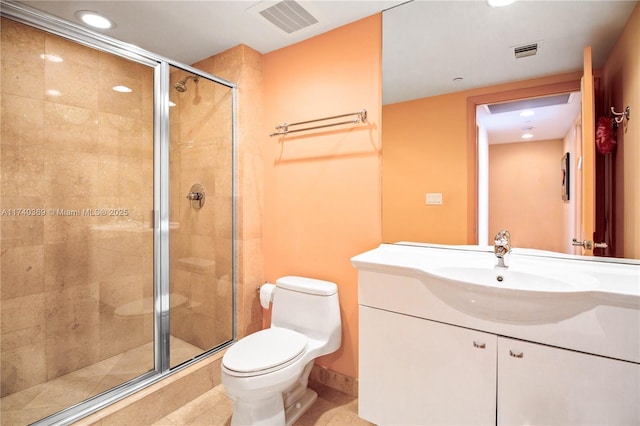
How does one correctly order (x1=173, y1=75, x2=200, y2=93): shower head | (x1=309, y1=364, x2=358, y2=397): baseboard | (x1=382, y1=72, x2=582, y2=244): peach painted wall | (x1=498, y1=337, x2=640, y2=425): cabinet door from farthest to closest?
1. (x1=173, y1=75, x2=200, y2=93): shower head
2. (x1=309, y1=364, x2=358, y2=397): baseboard
3. (x1=382, y1=72, x2=582, y2=244): peach painted wall
4. (x1=498, y1=337, x2=640, y2=425): cabinet door

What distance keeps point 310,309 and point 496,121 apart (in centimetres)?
146

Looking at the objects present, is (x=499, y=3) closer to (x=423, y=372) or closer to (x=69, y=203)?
(x=423, y=372)

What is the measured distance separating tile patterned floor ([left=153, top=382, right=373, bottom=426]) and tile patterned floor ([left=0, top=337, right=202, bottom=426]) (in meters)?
0.31

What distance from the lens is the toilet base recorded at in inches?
64.9

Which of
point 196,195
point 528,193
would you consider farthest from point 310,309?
point 528,193

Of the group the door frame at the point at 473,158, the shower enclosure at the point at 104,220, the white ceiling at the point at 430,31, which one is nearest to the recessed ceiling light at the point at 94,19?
the white ceiling at the point at 430,31

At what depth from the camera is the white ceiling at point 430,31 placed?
1359mm

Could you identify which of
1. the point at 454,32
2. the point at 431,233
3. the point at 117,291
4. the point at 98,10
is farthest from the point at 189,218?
the point at 454,32

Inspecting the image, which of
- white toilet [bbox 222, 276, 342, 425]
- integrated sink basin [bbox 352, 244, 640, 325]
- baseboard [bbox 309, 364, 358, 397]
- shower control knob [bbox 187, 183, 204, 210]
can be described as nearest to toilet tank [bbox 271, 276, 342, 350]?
white toilet [bbox 222, 276, 342, 425]

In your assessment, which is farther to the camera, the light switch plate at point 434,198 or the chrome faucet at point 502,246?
the light switch plate at point 434,198

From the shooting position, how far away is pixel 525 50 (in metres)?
1.46

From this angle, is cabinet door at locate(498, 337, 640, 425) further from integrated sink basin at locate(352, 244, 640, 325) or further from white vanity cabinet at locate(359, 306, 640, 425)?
integrated sink basin at locate(352, 244, 640, 325)

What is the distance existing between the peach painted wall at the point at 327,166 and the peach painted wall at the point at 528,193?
0.62m

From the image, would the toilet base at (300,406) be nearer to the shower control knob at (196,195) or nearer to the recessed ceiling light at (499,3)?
the shower control knob at (196,195)
